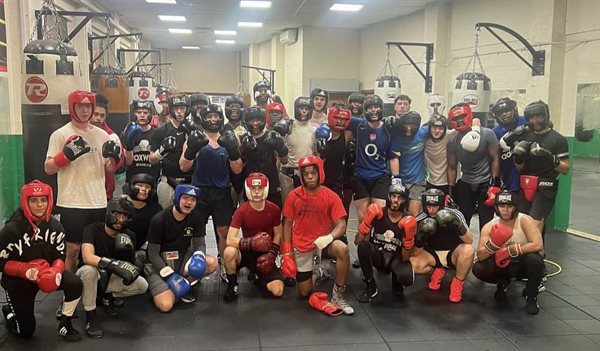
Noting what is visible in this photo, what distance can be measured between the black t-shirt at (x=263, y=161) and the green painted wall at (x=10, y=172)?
307cm

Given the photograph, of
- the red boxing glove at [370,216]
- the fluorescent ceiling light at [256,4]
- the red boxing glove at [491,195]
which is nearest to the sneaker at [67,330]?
the red boxing glove at [370,216]

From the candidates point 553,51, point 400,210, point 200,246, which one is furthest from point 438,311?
point 553,51

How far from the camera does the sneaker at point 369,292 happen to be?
4020mm

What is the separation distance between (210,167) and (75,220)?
3.82 ft

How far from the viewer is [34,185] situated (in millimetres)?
3164

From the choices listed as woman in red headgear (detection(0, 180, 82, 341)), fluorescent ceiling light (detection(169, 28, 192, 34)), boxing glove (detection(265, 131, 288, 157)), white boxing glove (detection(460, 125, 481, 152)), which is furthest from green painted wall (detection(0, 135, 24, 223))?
fluorescent ceiling light (detection(169, 28, 192, 34))

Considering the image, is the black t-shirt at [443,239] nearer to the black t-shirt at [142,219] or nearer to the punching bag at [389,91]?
the black t-shirt at [142,219]

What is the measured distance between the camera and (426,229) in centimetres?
390

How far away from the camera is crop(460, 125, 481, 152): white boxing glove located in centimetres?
460

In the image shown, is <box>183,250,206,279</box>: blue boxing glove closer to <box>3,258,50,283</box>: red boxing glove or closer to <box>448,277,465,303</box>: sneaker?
Answer: <box>3,258,50,283</box>: red boxing glove

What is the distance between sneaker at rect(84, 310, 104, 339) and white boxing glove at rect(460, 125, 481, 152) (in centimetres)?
337

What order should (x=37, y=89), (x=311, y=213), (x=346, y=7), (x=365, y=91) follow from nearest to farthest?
(x=311, y=213), (x=37, y=89), (x=346, y=7), (x=365, y=91)

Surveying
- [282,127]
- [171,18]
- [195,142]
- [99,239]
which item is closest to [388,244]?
[282,127]

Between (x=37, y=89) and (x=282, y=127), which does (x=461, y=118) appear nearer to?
(x=282, y=127)
